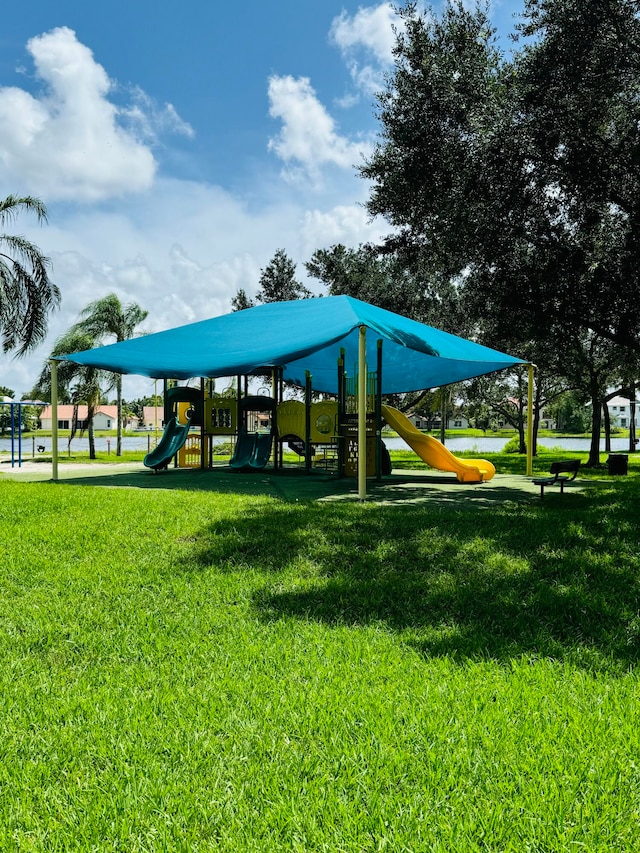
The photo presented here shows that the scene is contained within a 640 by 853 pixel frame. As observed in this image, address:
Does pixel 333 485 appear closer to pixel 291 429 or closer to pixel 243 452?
pixel 291 429

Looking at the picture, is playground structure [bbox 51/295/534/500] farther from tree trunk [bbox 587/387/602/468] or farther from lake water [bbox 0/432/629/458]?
lake water [bbox 0/432/629/458]

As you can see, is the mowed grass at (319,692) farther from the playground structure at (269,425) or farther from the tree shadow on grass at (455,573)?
the playground structure at (269,425)

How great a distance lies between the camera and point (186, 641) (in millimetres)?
3820

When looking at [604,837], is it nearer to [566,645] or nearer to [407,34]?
[566,645]

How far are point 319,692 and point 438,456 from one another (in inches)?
430

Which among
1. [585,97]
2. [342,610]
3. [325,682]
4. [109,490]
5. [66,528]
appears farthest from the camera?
[585,97]

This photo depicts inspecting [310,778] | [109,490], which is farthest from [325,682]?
[109,490]

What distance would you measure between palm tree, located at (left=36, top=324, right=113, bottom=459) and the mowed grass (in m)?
Answer: 23.3

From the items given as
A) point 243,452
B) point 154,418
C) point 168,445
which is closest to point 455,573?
point 243,452

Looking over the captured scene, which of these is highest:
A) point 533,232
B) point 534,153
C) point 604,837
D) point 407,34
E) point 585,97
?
point 407,34

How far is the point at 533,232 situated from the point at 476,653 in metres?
10.1

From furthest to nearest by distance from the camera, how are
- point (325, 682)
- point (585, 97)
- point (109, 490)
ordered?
1. point (585, 97)
2. point (109, 490)
3. point (325, 682)

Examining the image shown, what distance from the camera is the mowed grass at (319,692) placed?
2.14 m

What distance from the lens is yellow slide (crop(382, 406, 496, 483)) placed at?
12920mm
